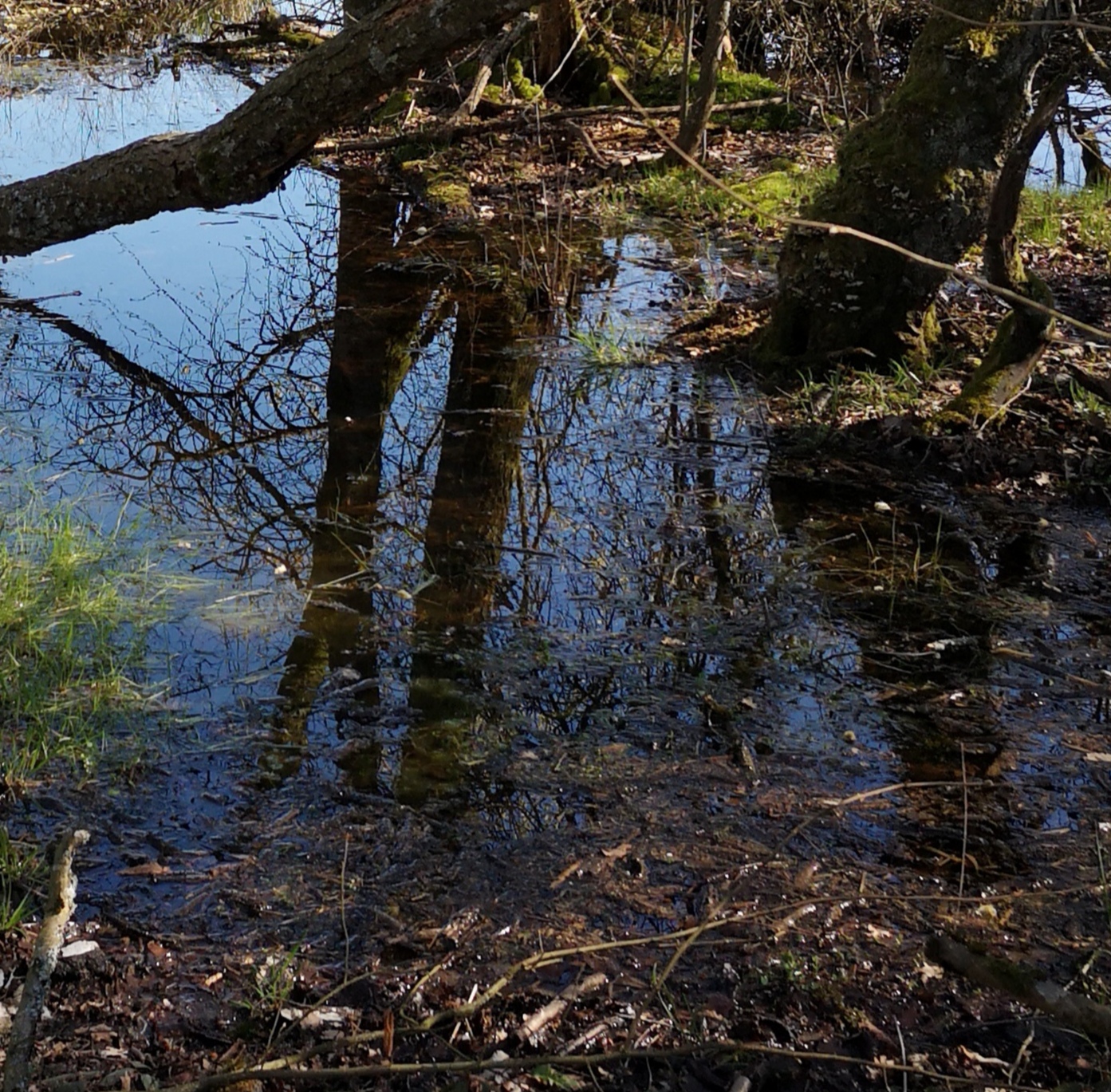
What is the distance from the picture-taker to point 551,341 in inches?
267

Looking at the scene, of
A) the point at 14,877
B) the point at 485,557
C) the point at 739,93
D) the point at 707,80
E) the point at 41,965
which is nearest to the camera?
the point at 41,965

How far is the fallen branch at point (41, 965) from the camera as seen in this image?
2105 mm

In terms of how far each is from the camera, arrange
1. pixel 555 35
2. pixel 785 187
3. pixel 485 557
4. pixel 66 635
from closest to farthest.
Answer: pixel 66 635 → pixel 485 557 → pixel 785 187 → pixel 555 35

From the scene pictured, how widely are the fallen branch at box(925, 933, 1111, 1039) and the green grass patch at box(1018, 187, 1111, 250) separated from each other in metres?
6.70

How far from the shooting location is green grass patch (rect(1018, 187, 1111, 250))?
8.04m

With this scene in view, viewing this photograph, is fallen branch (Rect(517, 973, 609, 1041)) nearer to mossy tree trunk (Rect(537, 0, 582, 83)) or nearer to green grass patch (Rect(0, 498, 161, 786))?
green grass patch (Rect(0, 498, 161, 786))

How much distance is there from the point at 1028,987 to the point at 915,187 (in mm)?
4429

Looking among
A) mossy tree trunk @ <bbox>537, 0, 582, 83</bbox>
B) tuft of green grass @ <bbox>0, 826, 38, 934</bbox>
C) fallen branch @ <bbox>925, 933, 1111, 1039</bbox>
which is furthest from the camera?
mossy tree trunk @ <bbox>537, 0, 582, 83</bbox>

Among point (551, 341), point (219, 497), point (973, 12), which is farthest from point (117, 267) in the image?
point (973, 12)

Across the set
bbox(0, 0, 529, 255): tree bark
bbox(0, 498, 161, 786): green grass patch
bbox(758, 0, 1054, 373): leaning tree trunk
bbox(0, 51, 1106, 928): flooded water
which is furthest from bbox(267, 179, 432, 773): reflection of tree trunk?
bbox(758, 0, 1054, 373): leaning tree trunk

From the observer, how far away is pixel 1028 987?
2078 mm

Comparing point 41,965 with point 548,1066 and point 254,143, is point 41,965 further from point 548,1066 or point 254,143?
point 254,143

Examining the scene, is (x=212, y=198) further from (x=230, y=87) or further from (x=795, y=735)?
(x=230, y=87)

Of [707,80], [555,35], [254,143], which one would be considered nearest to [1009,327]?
[254,143]
